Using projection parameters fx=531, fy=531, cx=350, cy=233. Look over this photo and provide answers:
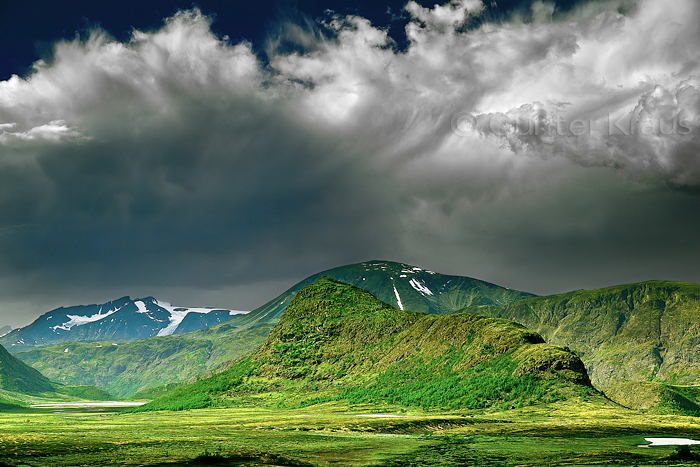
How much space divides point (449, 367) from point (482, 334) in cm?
1821

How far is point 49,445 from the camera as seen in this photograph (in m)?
74.6

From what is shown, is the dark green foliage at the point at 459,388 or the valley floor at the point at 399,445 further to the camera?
the dark green foliage at the point at 459,388

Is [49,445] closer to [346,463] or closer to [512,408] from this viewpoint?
[346,463]

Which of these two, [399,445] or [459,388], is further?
[459,388]

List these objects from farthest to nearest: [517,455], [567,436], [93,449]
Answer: [567,436] → [93,449] → [517,455]

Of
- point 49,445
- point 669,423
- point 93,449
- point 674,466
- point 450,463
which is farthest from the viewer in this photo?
point 669,423

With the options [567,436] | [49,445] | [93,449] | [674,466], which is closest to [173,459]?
[93,449]

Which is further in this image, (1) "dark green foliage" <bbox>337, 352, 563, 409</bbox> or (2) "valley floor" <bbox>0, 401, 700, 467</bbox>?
(1) "dark green foliage" <bbox>337, 352, 563, 409</bbox>

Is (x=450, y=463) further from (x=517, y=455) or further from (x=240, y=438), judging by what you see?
(x=240, y=438)

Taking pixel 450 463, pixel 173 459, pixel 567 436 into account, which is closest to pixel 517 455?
pixel 450 463

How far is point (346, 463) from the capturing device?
58.0 m

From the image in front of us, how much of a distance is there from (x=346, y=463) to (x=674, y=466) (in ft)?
106

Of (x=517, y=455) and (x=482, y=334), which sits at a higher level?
(x=482, y=334)

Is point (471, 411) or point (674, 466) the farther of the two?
point (471, 411)
